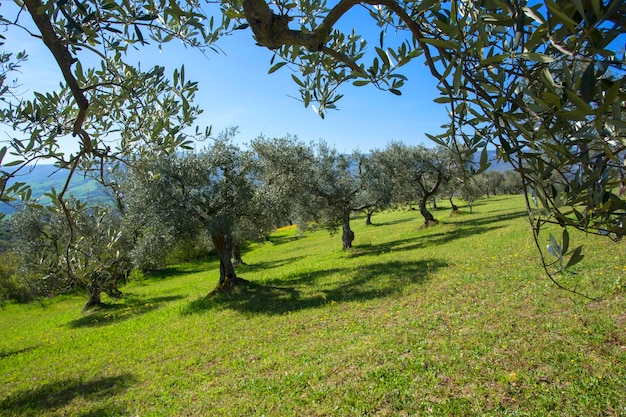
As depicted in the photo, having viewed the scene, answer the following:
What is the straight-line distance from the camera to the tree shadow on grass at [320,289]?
1134cm

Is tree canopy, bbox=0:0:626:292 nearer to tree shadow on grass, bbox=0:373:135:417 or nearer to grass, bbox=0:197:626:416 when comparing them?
grass, bbox=0:197:626:416

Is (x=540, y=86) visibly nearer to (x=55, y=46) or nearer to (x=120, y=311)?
(x=55, y=46)

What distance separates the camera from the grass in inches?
190

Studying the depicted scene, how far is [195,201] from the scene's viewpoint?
46.4 feet

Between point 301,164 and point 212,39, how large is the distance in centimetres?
1594

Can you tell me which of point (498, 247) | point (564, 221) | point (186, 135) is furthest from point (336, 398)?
point (498, 247)

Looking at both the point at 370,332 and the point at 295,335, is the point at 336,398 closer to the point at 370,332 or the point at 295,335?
the point at 370,332

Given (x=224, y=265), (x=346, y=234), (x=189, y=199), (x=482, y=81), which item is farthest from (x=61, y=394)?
(x=346, y=234)

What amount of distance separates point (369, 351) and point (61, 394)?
6.50 metres

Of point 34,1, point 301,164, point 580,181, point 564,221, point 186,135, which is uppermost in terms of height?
point 301,164

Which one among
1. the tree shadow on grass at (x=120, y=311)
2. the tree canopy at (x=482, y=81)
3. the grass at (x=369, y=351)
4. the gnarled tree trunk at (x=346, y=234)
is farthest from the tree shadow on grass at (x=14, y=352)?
the gnarled tree trunk at (x=346, y=234)

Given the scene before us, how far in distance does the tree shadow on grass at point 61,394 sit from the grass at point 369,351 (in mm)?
46

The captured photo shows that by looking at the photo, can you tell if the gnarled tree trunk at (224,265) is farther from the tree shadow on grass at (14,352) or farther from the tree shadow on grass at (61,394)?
the tree shadow on grass at (61,394)

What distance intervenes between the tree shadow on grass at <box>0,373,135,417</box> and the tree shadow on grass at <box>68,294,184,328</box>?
690cm
